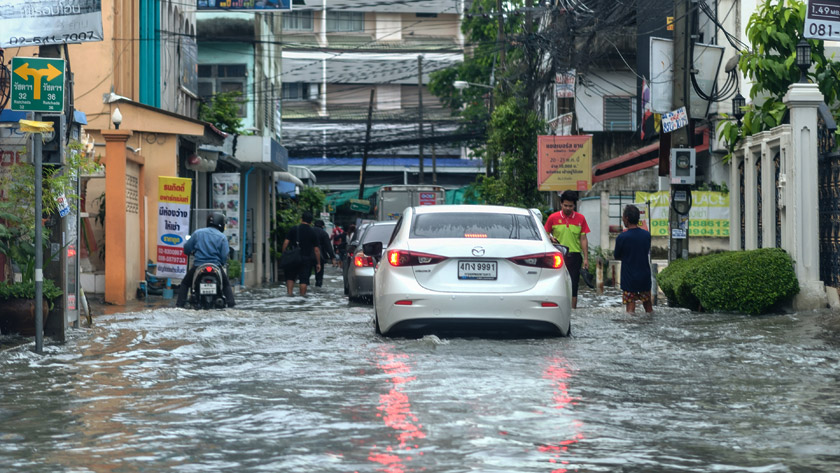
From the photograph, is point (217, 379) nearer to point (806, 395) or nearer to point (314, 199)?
point (806, 395)

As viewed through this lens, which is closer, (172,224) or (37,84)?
(37,84)

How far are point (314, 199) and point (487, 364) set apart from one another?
1319 inches

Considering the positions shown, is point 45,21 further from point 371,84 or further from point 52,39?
point 371,84

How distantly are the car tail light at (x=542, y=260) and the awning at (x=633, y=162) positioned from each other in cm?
1584

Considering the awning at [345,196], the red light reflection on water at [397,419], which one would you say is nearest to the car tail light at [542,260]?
the red light reflection on water at [397,419]

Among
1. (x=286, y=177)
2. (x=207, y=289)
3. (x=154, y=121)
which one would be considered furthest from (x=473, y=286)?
(x=286, y=177)

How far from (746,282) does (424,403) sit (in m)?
9.19

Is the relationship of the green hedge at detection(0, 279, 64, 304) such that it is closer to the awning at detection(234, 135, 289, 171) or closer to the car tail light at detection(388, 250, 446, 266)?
the car tail light at detection(388, 250, 446, 266)

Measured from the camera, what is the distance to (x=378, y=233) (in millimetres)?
21297

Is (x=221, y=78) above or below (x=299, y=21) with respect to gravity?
below

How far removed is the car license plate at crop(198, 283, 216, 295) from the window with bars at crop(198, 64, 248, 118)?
1879 cm

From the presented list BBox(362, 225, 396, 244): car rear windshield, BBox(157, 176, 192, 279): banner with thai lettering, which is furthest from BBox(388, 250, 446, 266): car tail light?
BBox(157, 176, 192, 279): banner with thai lettering

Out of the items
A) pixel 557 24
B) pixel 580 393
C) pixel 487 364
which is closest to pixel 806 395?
pixel 580 393

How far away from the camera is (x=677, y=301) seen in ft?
60.4
